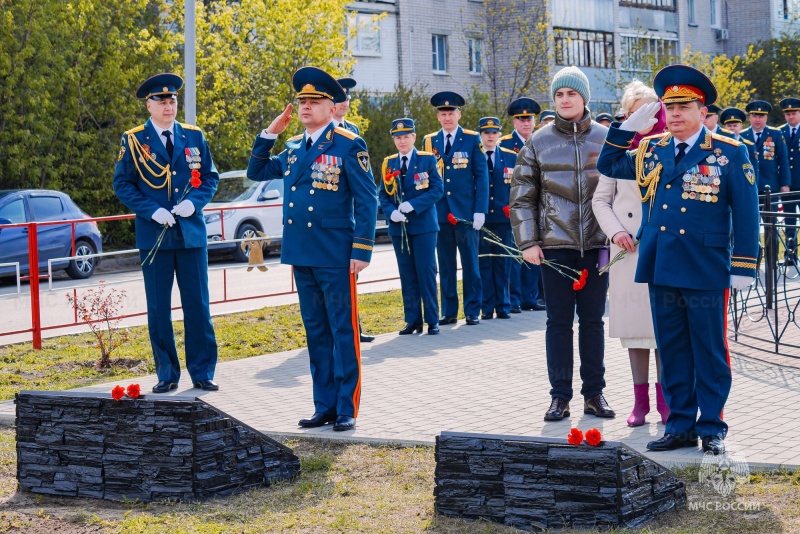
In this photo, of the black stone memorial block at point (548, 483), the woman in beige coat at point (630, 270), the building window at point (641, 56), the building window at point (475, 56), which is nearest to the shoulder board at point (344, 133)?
the woman in beige coat at point (630, 270)

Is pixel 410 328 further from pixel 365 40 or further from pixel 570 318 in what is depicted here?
pixel 365 40

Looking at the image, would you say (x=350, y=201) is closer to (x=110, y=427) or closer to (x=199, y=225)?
(x=199, y=225)

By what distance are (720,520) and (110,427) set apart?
2.86m

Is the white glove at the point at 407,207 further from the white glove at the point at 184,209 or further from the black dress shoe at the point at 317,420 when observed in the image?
the black dress shoe at the point at 317,420

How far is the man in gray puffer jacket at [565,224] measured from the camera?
23.2 feet

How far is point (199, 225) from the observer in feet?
28.5

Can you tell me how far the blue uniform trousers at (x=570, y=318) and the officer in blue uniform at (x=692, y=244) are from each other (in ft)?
2.64

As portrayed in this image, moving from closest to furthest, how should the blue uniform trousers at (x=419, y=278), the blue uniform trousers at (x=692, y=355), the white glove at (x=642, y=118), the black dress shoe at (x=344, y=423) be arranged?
the blue uniform trousers at (x=692, y=355) < the white glove at (x=642, y=118) < the black dress shoe at (x=344, y=423) < the blue uniform trousers at (x=419, y=278)

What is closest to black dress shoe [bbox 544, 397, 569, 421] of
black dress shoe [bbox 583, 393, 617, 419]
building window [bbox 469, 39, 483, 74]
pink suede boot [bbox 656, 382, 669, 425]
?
black dress shoe [bbox 583, 393, 617, 419]

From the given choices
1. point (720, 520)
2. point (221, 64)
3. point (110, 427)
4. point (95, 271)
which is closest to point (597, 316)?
point (720, 520)

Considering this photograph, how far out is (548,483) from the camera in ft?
16.3

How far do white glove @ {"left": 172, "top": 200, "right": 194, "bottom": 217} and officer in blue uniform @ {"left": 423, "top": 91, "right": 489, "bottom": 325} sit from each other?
4085 millimetres

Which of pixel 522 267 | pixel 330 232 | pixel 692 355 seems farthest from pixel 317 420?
pixel 522 267

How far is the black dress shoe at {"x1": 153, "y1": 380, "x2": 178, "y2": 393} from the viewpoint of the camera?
8.63m
